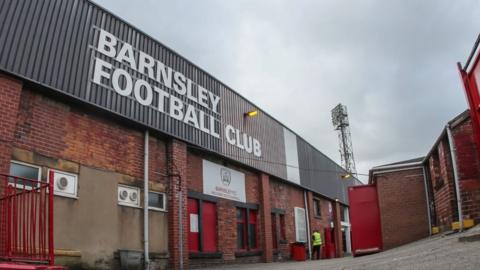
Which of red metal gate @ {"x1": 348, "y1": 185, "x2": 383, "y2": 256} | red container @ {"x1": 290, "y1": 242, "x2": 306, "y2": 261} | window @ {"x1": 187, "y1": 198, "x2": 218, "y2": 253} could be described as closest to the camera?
window @ {"x1": 187, "y1": 198, "x2": 218, "y2": 253}

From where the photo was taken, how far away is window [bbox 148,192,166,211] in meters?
14.4

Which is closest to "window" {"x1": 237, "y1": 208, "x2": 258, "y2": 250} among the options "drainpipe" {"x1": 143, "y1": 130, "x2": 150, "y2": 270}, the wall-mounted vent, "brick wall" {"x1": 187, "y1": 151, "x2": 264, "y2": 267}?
"brick wall" {"x1": 187, "y1": 151, "x2": 264, "y2": 267}

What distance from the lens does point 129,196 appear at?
44.7ft

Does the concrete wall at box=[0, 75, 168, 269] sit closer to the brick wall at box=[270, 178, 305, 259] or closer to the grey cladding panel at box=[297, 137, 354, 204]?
the brick wall at box=[270, 178, 305, 259]

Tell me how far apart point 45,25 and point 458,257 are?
9.98m

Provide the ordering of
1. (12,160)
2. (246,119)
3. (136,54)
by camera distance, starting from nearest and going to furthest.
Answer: (12,160) < (136,54) < (246,119)

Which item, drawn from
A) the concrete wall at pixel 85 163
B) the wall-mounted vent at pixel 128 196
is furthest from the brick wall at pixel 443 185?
the wall-mounted vent at pixel 128 196

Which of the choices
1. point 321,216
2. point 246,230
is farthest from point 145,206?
point 321,216

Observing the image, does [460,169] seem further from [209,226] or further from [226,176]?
[226,176]

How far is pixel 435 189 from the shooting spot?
646 inches

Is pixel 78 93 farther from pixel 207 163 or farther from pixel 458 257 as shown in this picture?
pixel 458 257

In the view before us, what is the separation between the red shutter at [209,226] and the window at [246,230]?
1997 mm

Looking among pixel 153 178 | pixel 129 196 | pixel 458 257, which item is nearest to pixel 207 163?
pixel 153 178

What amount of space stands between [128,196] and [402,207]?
1068 centimetres
